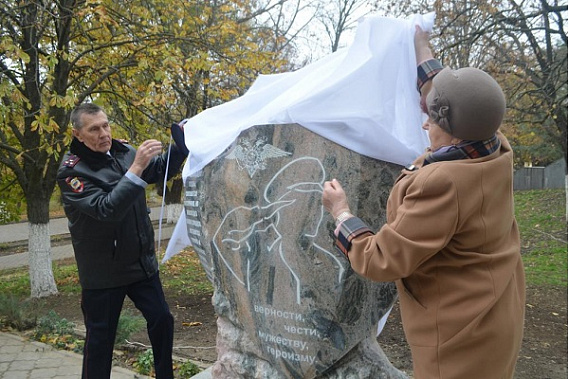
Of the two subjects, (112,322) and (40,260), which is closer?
(112,322)

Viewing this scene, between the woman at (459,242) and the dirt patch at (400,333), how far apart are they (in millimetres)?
2573

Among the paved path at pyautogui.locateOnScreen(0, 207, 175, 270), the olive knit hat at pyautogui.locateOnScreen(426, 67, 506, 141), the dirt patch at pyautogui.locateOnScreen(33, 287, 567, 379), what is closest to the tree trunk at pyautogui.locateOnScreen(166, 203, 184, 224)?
the paved path at pyautogui.locateOnScreen(0, 207, 175, 270)

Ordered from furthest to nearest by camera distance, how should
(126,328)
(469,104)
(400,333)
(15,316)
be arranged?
(15,316) < (400,333) < (126,328) < (469,104)

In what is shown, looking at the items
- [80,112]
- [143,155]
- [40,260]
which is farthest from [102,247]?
[40,260]

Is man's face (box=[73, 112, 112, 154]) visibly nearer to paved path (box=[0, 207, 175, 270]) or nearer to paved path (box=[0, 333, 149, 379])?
paved path (box=[0, 333, 149, 379])

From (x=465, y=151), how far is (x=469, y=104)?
Result: 15cm

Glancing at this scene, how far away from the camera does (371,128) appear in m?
2.07

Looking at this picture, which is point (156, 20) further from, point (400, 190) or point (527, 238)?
point (527, 238)

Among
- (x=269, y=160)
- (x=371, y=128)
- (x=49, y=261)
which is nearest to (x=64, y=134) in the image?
(x=49, y=261)

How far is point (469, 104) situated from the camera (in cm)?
147

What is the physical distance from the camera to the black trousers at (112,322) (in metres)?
2.92

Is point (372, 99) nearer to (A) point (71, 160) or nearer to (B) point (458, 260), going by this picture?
(B) point (458, 260)

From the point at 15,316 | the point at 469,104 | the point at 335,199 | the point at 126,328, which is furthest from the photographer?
the point at 15,316

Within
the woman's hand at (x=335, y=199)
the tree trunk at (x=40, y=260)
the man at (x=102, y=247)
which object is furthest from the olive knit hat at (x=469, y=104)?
the tree trunk at (x=40, y=260)
